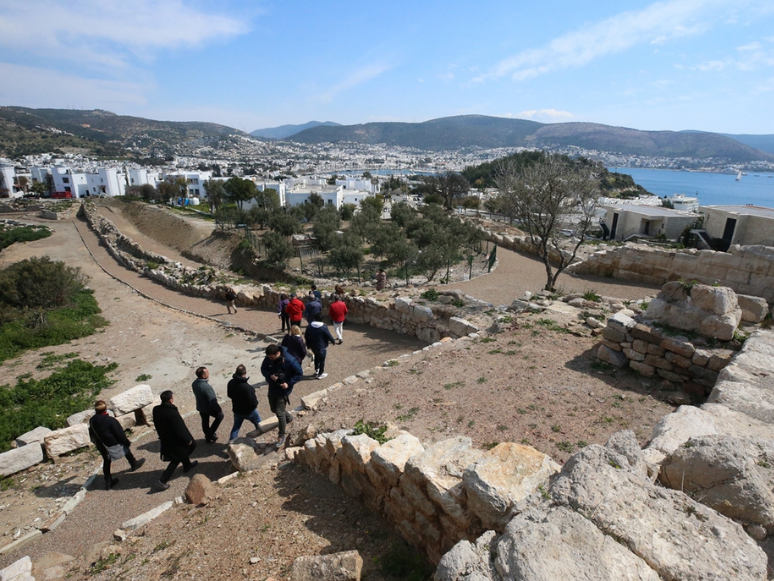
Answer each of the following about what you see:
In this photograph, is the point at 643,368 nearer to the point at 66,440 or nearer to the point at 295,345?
the point at 295,345

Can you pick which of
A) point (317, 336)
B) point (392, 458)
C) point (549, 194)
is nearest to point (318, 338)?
point (317, 336)

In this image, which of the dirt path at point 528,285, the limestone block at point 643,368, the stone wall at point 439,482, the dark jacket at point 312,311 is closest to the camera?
the stone wall at point 439,482

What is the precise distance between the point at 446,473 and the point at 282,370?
4361 mm

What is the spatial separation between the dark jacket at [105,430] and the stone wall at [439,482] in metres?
4.28

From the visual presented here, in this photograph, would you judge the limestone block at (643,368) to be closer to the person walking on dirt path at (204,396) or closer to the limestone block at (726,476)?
the limestone block at (726,476)

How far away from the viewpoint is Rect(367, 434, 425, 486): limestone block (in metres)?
4.80

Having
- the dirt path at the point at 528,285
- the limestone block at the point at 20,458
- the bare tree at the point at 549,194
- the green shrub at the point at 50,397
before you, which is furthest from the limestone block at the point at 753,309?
the green shrub at the point at 50,397

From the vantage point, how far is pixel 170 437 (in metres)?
7.07

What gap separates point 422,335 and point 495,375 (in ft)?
16.5

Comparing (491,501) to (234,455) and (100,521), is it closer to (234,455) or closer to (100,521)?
(234,455)

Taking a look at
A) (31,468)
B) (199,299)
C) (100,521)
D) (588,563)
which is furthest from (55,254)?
(588,563)

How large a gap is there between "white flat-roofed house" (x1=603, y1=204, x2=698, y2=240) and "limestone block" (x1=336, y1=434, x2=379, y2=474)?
26962 mm

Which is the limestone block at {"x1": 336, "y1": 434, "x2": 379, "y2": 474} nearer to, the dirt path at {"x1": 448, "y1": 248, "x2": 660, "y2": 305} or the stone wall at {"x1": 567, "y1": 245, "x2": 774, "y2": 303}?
the dirt path at {"x1": 448, "y1": 248, "x2": 660, "y2": 305}

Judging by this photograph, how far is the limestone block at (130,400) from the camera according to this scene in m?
9.22
